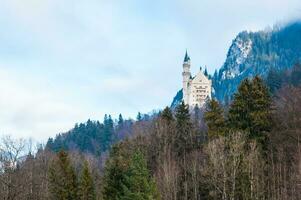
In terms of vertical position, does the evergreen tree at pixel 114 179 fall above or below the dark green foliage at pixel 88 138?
below

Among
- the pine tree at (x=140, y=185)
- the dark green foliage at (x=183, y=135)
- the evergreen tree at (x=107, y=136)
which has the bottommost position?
the pine tree at (x=140, y=185)

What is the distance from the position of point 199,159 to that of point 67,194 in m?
15.1

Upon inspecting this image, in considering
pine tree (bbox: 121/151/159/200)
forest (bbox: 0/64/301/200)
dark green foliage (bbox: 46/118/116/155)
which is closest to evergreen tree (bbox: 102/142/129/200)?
forest (bbox: 0/64/301/200)

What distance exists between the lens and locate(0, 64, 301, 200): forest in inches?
1761

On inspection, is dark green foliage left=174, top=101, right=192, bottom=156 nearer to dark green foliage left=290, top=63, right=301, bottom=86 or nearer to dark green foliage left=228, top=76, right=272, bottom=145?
dark green foliage left=228, top=76, right=272, bottom=145

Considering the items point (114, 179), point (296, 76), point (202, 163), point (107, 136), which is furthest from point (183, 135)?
point (107, 136)

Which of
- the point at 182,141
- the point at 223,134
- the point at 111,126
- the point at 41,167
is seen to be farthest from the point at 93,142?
the point at 223,134

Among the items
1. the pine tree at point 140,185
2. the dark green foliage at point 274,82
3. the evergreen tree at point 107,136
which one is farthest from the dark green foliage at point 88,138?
the pine tree at point 140,185

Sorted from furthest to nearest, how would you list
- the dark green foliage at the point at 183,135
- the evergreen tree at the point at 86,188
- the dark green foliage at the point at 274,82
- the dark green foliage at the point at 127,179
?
the dark green foliage at the point at 274,82 → the dark green foliage at the point at 183,135 → the evergreen tree at the point at 86,188 → the dark green foliage at the point at 127,179

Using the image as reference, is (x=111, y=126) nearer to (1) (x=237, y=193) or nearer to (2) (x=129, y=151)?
(2) (x=129, y=151)

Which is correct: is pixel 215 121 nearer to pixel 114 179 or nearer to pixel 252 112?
pixel 252 112

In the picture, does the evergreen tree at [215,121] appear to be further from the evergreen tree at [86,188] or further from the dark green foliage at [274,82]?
the dark green foliage at [274,82]

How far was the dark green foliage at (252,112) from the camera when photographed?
53438mm

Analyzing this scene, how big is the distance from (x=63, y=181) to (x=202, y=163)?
1539 centimetres
